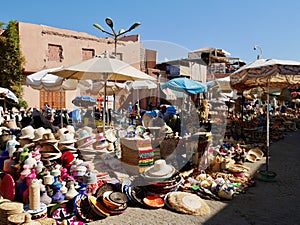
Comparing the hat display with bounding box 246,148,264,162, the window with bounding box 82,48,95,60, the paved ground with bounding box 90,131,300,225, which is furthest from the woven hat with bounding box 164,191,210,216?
the window with bounding box 82,48,95,60

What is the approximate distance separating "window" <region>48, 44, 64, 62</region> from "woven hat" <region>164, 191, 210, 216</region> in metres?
15.5

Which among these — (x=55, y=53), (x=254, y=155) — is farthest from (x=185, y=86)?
(x=55, y=53)

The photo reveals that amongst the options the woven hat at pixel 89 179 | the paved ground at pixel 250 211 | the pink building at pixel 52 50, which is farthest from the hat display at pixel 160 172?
the pink building at pixel 52 50

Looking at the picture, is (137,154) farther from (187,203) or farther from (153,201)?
(187,203)

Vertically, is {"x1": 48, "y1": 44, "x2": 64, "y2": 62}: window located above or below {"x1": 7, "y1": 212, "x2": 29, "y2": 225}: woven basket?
above

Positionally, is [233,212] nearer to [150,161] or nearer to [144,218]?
[144,218]

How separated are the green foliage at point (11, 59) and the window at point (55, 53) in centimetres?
184

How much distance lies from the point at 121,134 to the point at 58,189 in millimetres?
2799

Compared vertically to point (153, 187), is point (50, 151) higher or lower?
higher

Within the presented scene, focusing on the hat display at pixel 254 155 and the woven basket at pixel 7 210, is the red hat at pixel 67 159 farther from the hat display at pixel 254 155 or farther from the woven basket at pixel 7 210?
the hat display at pixel 254 155

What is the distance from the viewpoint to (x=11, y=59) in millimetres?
15586

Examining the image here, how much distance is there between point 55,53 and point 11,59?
8.90 ft

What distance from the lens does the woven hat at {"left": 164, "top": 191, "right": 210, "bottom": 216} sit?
356cm

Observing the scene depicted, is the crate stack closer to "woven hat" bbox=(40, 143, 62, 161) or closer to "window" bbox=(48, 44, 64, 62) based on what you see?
"woven hat" bbox=(40, 143, 62, 161)
